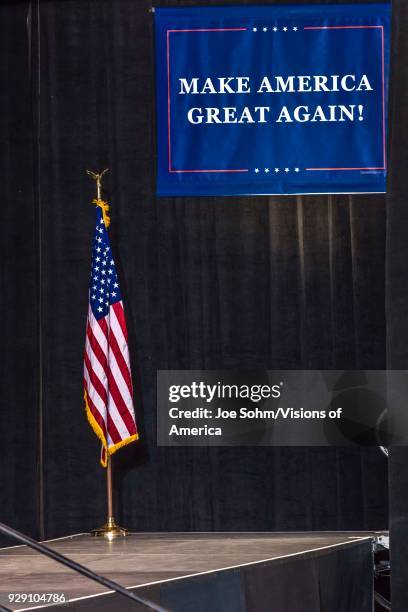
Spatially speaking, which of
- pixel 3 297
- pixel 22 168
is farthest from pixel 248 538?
pixel 22 168

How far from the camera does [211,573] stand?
13.1 feet

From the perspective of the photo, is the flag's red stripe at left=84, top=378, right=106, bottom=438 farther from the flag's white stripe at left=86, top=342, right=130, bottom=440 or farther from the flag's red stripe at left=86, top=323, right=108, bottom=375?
the flag's red stripe at left=86, top=323, right=108, bottom=375

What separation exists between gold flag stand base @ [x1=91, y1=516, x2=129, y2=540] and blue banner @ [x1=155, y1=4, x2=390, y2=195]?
6.32 feet

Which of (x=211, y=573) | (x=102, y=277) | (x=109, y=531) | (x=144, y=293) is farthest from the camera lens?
(x=144, y=293)

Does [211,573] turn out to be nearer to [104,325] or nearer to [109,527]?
[109,527]

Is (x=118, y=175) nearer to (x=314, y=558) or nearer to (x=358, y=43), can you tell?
(x=358, y=43)

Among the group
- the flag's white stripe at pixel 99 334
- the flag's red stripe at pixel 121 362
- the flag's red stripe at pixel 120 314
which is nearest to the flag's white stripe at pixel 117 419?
the flag's red stripe at pixel 121 362

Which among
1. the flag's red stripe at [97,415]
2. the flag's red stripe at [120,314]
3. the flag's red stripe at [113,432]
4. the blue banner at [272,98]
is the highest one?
the blue banner at [272,98]

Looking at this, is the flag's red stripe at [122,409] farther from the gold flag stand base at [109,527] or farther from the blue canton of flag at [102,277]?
the blue canton of flag at [102,277]

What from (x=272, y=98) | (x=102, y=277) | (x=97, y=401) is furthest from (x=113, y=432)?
(x=272, y=98)

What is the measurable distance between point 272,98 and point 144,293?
137 cm

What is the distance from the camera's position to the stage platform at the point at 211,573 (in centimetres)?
373

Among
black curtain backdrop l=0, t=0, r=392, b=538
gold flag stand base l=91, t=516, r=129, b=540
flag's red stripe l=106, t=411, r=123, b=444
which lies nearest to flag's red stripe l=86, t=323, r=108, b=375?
flag's red stripe l=106, t=411, r=123, b=444

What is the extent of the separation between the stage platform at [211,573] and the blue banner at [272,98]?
2095 millimetres
